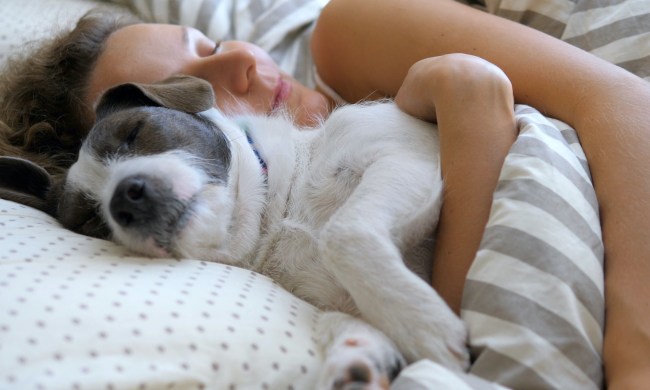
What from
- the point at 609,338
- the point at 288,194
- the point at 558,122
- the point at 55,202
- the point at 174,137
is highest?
the point at 558,122

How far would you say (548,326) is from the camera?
100cm

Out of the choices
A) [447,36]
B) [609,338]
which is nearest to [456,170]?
[609,338]

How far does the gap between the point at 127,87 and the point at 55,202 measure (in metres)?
0.37

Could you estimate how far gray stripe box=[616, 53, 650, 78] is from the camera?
168 cm

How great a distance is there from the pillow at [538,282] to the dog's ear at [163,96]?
2.73 feet

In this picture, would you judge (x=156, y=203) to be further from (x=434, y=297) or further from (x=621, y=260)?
→ (x=621, y=260)

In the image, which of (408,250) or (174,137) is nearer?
(408,250)

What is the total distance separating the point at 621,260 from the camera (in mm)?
1123

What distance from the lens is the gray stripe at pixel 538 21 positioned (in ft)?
6.33

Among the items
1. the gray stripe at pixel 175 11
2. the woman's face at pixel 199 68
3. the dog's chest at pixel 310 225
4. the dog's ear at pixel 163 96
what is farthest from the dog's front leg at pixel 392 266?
the gray stripe at pixel 175 11

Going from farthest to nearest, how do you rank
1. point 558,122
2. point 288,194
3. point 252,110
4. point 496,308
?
point 252,110
point 288,194
point 558,122
point 496,308

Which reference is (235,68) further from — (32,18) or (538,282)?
(538,282)

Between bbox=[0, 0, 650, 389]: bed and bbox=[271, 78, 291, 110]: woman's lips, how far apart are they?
0.88m

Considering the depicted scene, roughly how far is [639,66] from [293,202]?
1.04m
